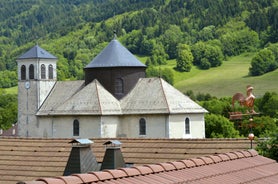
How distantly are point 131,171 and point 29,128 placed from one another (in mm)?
53976

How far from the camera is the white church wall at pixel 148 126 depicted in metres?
58.3

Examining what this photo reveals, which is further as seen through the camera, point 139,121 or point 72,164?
point 139,121

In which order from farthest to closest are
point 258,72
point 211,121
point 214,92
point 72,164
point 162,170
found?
point 258,72 < point 214,92 < point 211,121 < point 72,164 < point 162,170

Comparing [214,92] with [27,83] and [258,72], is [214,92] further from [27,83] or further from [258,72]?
[27,83]

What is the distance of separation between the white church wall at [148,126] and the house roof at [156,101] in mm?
446

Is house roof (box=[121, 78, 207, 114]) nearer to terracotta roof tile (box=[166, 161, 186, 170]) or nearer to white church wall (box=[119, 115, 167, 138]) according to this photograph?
white church wall (box=[119, 115, 167, 138])

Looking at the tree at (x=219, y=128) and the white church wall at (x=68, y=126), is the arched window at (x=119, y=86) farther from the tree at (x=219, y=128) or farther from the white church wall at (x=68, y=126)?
the tree at (x=219, y=128)

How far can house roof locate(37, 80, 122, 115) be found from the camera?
195 ft

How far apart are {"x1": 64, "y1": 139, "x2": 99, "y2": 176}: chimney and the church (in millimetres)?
31833

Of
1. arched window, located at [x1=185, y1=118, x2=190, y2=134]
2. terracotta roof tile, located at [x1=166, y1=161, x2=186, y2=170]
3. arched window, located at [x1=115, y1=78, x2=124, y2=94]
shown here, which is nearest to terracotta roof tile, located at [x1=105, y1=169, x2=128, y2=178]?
terracotta roof tile, located at [x1=166, y1=161, x2=186, y2=170]

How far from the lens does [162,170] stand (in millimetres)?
11578

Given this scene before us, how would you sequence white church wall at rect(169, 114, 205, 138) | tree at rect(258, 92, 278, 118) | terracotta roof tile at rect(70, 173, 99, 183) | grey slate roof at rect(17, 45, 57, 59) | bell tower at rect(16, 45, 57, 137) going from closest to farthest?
terracotta roof tile at rect(70, 173, 99, 183)
white church wall at rect(169, 114, 205, 138)
bell tower at rect(16, 45, 57, 137)
grey slate roof at rect(17, 45, 57, 59)
tree at rect(258, 92, 278, 118)

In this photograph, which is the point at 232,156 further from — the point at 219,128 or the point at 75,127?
the point at 219,128

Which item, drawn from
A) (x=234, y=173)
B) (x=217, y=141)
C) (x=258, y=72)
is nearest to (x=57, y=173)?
(x=217, y=141)
